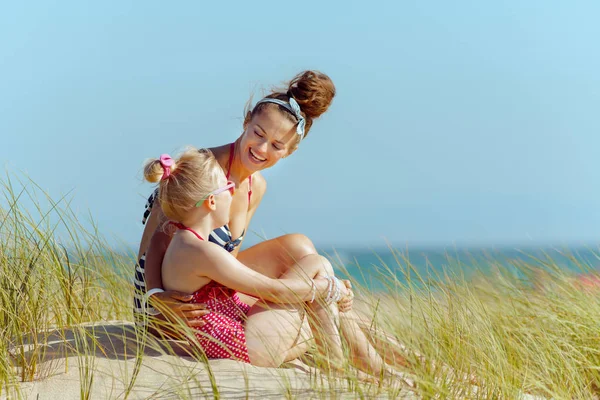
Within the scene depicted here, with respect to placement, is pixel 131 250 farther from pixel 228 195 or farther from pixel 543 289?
pixel 543 289

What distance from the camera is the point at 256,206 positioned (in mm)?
4129

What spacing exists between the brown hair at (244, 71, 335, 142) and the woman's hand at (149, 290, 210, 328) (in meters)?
1.30

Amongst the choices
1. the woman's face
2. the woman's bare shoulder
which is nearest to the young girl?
the woman's face

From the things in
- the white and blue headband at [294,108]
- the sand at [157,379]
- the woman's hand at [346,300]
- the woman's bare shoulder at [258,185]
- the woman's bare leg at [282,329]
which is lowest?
the sand at [157,379]

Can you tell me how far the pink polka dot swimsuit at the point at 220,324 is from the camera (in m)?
2.92

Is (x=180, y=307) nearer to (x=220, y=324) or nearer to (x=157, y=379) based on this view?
(x=220, y=324)

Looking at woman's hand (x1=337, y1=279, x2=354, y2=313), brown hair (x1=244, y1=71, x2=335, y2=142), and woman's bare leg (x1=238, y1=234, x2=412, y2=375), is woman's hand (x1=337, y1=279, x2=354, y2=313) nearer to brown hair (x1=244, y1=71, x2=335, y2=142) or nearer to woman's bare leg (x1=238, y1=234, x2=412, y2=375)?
woman's bare leg (x1=238, y1=234, x2=412, y2=375)

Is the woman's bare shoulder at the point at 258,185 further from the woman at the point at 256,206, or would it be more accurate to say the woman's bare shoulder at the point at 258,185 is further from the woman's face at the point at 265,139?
the woman's face at the point at 265,139

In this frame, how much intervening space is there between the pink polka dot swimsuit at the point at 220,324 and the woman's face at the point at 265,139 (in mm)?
756

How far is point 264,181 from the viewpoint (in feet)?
13.6

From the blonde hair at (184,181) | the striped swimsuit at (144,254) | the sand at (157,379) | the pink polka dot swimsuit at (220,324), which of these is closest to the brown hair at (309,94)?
the striped swimsuit at (144,254)

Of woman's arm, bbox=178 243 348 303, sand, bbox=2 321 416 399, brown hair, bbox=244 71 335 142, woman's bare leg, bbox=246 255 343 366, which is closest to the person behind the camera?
sand, bbox=2 321 416 399

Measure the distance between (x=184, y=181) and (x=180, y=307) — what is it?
0.55 metres

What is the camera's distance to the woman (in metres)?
2.99
